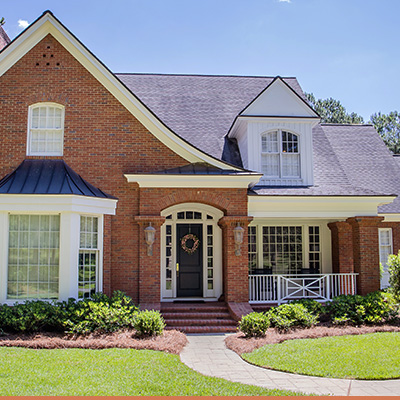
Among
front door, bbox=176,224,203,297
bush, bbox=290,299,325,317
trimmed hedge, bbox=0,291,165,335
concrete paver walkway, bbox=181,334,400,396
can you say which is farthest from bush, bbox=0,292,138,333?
bush, bbox=290,299,325,317

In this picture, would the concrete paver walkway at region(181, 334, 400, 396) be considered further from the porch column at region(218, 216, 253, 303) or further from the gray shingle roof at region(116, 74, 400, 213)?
the gray shingle roof at region(116, 74, 400, 213)

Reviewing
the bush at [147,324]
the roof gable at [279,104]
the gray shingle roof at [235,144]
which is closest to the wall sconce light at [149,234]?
the bush at [147,324]

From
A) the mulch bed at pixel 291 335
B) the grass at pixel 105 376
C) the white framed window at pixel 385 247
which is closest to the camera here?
the grass at pixel 105 376

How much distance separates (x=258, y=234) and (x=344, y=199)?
3442 mm

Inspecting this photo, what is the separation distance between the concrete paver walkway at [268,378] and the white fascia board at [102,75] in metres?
5.74

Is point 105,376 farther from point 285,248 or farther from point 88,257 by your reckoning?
point 285,248

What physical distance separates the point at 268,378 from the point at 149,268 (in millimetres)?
5654

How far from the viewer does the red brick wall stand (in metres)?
12.4

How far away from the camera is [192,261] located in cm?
1402

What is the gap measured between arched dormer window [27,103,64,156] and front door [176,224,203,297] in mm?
4631

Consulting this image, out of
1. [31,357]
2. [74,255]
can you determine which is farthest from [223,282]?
[31,357]

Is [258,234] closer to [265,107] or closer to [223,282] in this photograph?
[223,282]

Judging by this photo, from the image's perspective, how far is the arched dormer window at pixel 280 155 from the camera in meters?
14.4

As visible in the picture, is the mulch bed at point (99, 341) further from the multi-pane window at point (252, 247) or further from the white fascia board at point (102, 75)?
the multi-pane window at point (252, 247)
